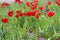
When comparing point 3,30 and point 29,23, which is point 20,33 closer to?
point 3,30

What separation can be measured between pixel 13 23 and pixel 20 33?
56 cm

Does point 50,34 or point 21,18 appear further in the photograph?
point 21,18

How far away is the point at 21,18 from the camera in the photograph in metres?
3.76

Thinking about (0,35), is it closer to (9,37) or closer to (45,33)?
(9,37)

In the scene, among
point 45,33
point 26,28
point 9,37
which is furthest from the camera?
point 26,28

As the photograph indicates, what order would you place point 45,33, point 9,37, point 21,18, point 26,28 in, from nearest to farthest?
point 9,37
point 45,33
point 26,28
point 21,18

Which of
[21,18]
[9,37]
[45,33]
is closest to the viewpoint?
[9,37]

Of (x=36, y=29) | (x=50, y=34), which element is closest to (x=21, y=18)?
(x=36, y=29)

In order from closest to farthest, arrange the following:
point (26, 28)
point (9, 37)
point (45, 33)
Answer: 1. point (9, 37)
2. point (45, 33)
3. point (26, 28)

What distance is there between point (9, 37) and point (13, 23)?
0.62 m

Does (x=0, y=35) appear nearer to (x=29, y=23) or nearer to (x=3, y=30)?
(x=3, y=30)

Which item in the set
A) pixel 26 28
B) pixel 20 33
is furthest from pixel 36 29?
pixel 20 33

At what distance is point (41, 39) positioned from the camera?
3133mm

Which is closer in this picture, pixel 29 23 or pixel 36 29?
pixel 36 29
